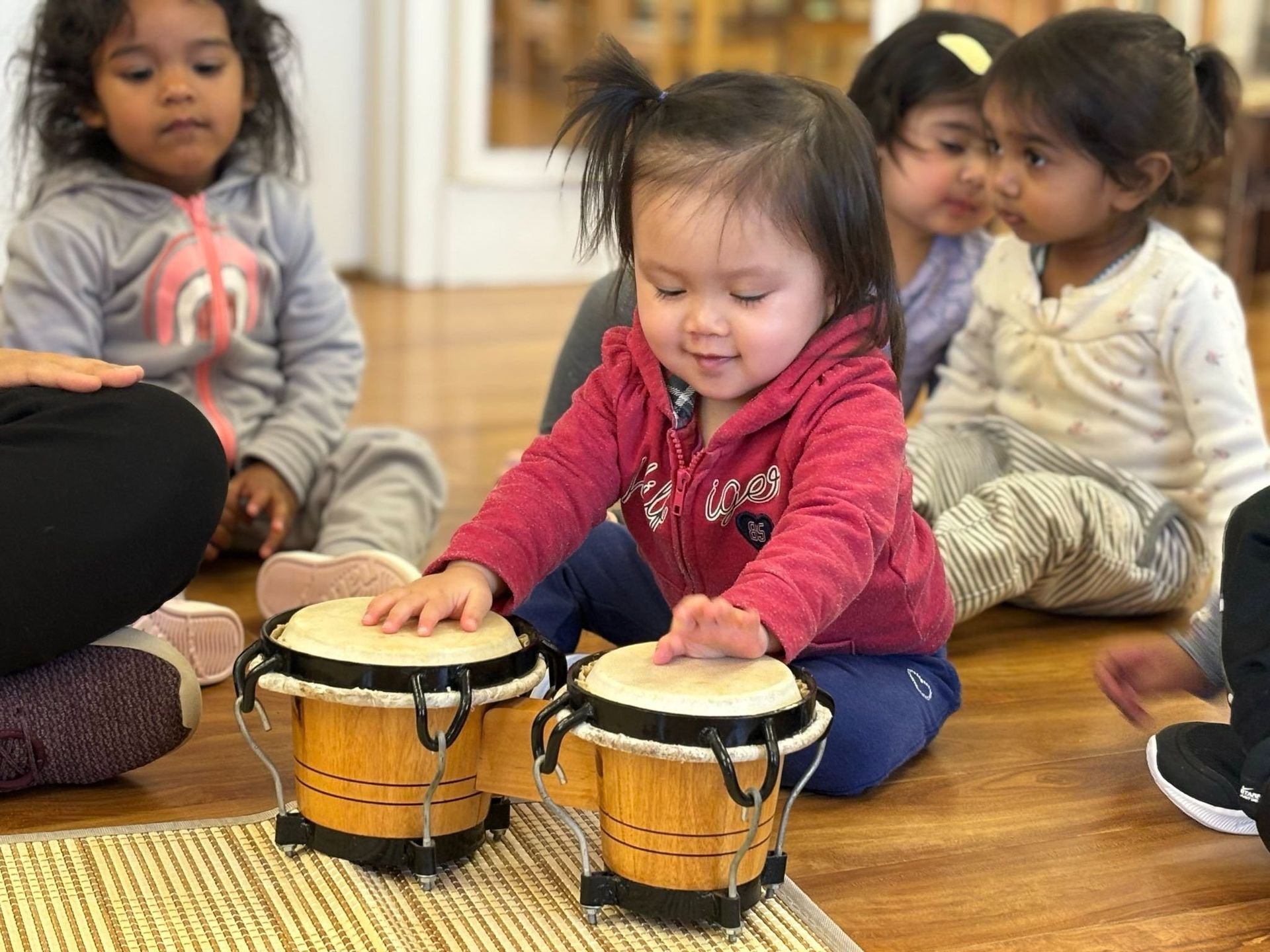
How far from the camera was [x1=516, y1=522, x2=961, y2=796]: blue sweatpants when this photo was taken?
128 cm

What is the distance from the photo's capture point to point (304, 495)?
6.24 feet

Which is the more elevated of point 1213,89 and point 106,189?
point 1213,89

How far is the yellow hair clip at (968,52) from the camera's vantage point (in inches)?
73.2

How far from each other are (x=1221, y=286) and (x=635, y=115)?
2.70ft

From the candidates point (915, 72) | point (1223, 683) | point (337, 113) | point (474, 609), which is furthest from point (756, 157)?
point (337, 113)

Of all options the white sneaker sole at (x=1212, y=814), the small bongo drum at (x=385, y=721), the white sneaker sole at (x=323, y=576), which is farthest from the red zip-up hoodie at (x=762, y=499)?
the white sneaker sole at (x=323, y=576)

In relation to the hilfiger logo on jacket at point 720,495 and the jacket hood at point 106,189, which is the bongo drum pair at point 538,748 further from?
the jacket hood at point 106,189

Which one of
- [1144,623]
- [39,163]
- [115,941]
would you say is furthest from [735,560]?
[39,163]

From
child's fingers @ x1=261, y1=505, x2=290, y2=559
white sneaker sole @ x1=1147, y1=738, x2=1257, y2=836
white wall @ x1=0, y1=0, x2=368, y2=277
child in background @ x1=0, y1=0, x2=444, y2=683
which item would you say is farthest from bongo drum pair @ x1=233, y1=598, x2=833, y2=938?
white wall @ x1=0, y1=0, x2=368, y2=277

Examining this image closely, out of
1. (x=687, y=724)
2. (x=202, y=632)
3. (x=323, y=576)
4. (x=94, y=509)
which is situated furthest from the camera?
(x=323, y=576)

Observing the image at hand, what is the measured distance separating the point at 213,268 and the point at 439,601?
2.86 ft

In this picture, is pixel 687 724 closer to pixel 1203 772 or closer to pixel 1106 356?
pixel 1203 772

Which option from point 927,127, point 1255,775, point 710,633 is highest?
point 927,127

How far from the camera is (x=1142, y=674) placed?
4.42 feet
